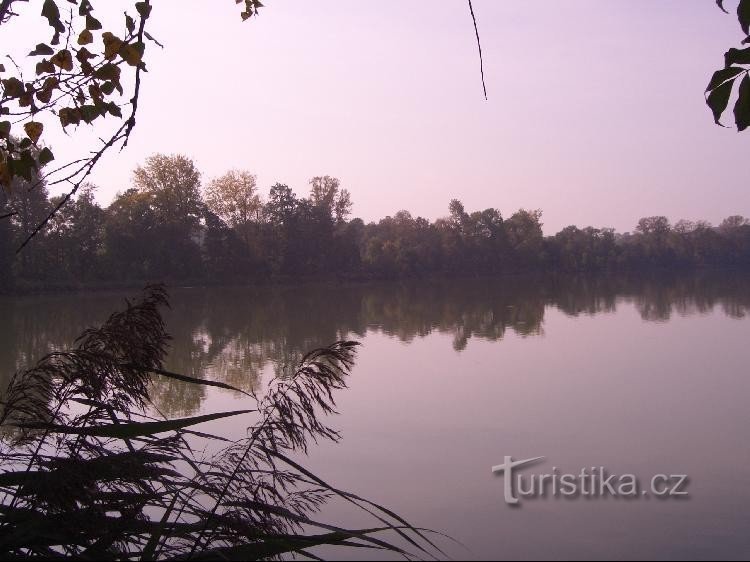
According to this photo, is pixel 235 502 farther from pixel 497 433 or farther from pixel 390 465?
pixel 497 433

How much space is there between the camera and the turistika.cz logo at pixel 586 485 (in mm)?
5367

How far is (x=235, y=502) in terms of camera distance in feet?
4.95

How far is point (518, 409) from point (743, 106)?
6927 millimetres

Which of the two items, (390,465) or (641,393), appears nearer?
(390,465)

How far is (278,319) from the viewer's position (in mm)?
18891

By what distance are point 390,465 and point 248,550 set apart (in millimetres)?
4787

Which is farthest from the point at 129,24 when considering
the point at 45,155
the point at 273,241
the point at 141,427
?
the point at 273,241

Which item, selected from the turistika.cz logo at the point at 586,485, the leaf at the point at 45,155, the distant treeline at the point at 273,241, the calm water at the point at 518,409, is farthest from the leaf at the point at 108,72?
the distant treeline at the point at 273,241

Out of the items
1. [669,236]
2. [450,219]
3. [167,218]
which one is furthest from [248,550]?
[669,236]

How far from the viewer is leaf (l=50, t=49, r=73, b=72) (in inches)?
82.7

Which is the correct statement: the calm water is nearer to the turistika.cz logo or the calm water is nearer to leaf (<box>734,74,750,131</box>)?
the turistika.cz logo

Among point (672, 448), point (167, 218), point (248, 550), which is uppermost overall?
point (167, 218)

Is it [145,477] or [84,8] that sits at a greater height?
[84,8]

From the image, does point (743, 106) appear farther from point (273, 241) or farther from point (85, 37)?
point (273, 241)
